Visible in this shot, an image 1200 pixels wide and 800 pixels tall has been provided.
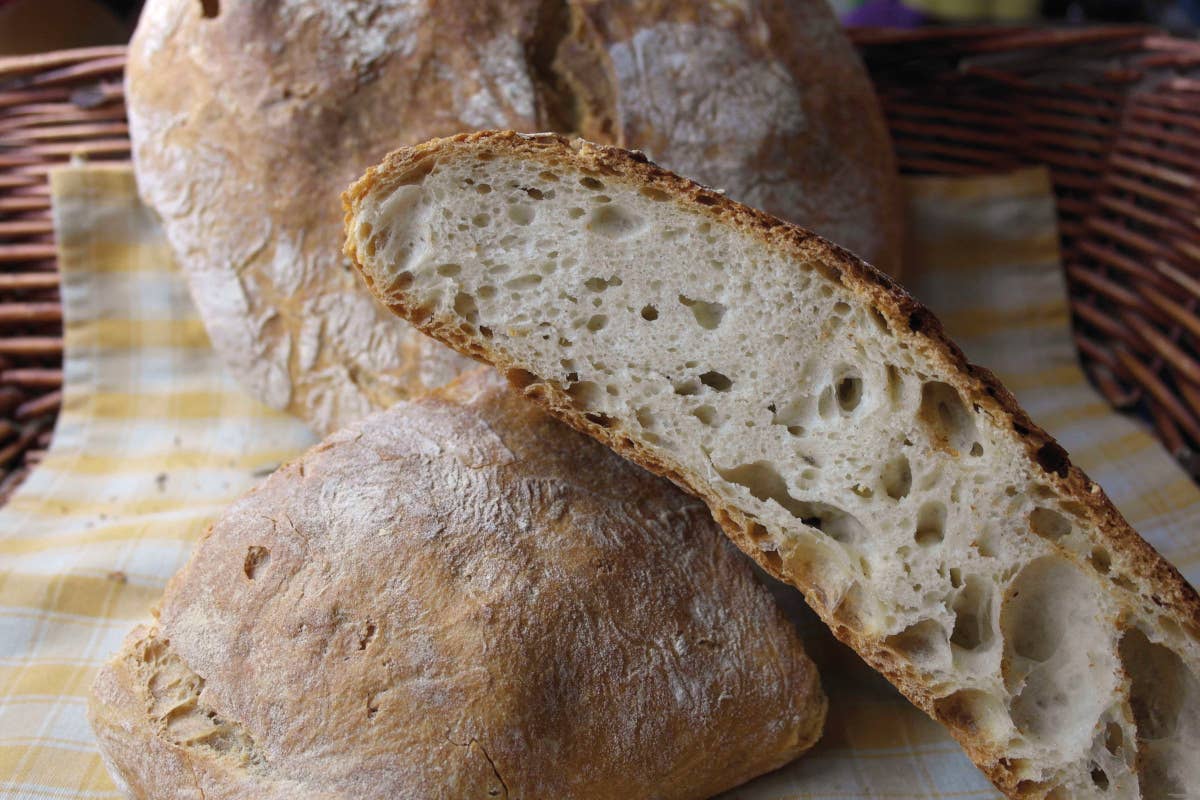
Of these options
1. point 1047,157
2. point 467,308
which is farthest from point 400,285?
point 1047,157

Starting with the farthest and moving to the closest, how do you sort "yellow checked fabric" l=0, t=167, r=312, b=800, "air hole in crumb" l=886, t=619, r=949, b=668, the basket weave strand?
the basket weave strand
"yellow checked fabric" l=0, t=167, r=312, b=800
"air hole in crumb" l=886, t=619, r=949, b=668

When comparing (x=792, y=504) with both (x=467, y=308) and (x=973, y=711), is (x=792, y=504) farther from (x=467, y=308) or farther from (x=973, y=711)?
(x=467, y=308)

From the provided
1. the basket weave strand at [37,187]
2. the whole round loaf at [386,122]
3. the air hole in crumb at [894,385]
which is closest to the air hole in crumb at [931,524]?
the air hole in crumb at [894,385]

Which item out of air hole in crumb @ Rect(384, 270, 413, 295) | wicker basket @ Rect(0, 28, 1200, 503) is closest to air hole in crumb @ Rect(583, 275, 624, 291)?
air hole in crumb @ Rect(384, 270, 413, 295)

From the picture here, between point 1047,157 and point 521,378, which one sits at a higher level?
point 521,378

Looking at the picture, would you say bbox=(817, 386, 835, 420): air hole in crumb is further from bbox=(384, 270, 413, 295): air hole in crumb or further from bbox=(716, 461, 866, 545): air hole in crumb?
bbox=(384, 270, 413, 295): air hole in crumb

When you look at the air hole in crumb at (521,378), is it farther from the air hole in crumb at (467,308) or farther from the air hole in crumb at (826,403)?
the air hole in crumb at (826,403)
